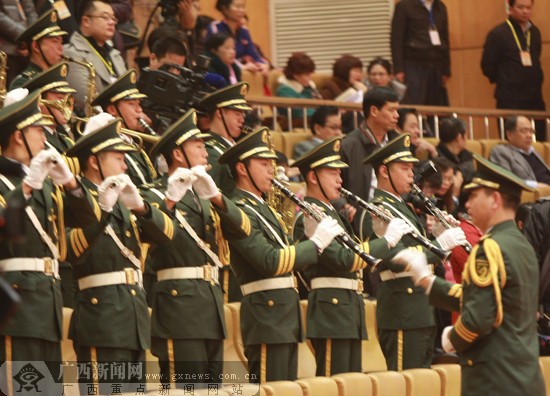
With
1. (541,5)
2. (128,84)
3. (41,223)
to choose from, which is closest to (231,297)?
(128,84)

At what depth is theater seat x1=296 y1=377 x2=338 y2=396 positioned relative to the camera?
5465 mm

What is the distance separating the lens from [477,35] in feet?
40.2

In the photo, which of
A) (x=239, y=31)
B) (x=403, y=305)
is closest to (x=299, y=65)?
(x=239, y=31)

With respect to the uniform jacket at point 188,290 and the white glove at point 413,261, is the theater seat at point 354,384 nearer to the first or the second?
the uniform jacket at point 188,290

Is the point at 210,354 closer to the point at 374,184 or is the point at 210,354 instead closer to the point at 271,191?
the point at 271,191

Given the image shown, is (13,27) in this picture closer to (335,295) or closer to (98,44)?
(98,44)

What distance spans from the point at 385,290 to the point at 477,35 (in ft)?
19.7

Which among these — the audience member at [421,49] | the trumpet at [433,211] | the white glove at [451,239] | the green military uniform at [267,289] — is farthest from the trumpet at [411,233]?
the audience member at [421,49]

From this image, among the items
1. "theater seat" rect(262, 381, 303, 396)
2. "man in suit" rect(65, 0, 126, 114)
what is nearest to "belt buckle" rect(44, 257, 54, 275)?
"theater seat" rect(262, 381, 303, 396)

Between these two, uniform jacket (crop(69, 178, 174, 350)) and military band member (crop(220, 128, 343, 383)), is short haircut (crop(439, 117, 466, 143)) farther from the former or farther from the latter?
uniform jacket (crop(69, 178, 174, 350))

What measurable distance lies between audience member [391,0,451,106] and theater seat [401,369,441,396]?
4891mm

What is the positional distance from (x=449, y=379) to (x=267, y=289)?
94cm

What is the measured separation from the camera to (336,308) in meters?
6.38

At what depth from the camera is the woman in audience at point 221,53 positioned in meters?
8.91
